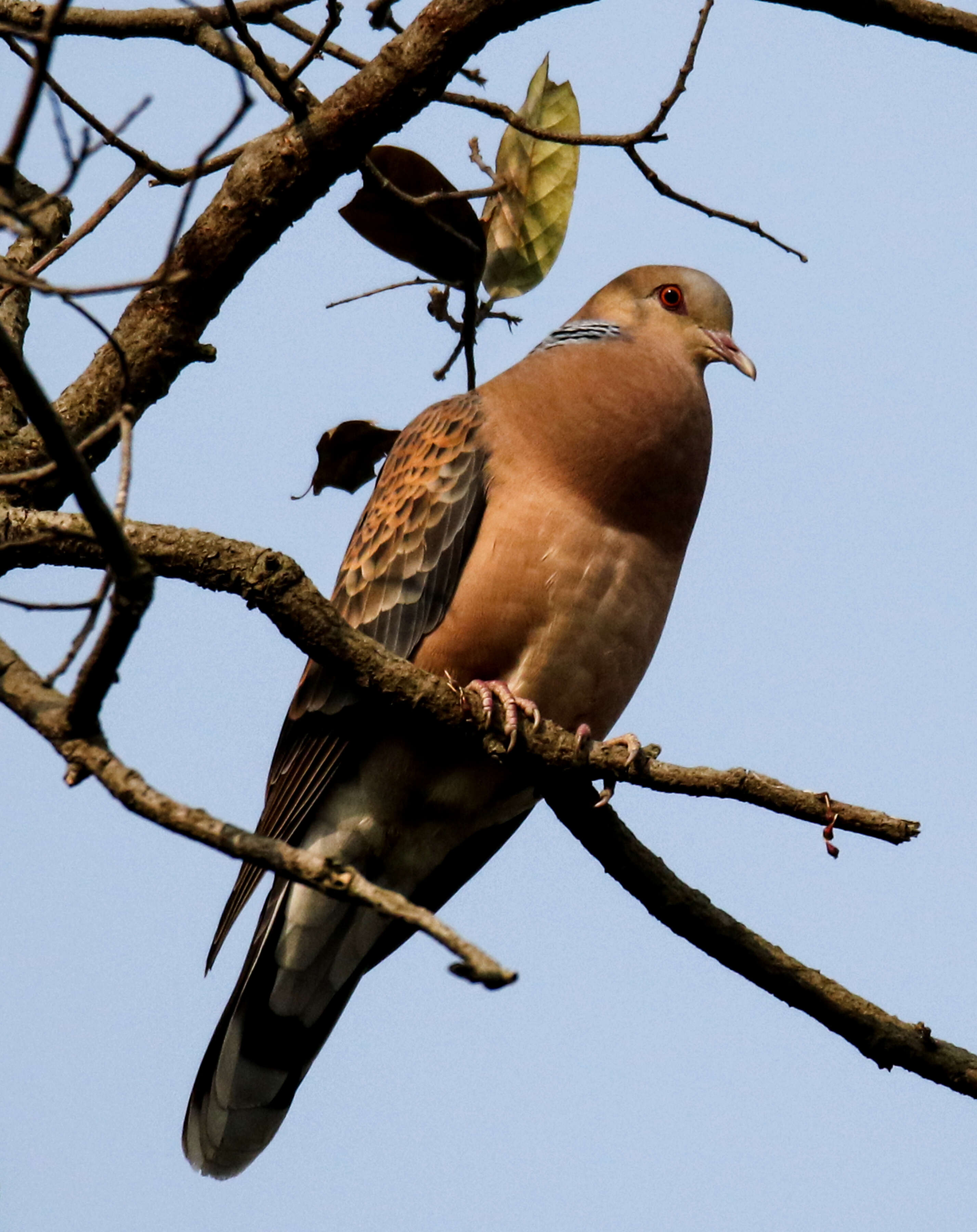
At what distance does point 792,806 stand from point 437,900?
197cm

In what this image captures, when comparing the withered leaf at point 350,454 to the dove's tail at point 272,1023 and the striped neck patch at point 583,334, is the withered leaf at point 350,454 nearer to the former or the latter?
the striped neck patch at point 583,334

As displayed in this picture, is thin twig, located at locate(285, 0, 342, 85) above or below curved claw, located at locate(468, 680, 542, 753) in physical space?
above

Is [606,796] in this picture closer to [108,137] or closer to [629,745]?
[629,745]

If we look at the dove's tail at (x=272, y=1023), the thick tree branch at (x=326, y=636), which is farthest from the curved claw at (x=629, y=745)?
the dove's tail at (x=272, y=1023)

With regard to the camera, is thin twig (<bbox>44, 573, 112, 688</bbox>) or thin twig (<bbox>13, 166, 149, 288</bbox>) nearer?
thin twig (<bbox>44, 573, 112, 688</bbox>)

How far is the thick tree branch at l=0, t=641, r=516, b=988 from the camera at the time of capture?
6.83 ft

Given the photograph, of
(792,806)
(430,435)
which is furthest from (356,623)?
(792,806)

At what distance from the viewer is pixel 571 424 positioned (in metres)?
4.32

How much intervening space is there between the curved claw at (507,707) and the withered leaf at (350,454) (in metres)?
0.92

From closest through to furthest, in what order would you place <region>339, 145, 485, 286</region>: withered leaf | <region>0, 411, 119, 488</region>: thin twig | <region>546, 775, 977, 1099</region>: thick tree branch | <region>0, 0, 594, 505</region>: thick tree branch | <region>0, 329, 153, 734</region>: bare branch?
<region>0, 329, 153, 734</region>: bare branch < <region>0, 411, 119, 488</region>: thin twig < <region>0, 0, 594, 505</region>: thick tree branch < <region>546, 775, 977, 1099</region>: thick tree branch < <region>339, 145, 485, 286</region>: withered leaf

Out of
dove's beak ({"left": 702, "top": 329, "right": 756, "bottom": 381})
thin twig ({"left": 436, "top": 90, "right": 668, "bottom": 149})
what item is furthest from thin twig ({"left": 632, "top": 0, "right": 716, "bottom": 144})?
dove's beak ({"left": 702, "top": 329, "right": 756, "bottom": 381})

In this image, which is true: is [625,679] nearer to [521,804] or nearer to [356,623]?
[521,804]

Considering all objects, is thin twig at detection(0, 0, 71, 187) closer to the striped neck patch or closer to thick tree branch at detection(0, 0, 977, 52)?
thick tree branch at detection(0, 0, 977, 52)

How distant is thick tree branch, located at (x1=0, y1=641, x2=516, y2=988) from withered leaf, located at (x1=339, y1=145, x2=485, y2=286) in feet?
6.03
